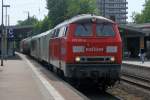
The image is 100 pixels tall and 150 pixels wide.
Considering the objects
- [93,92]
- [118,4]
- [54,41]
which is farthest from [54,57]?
[118,4]

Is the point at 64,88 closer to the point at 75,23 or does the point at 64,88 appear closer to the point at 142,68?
the point at 75,23

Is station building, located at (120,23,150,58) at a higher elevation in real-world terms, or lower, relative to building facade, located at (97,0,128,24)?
lower

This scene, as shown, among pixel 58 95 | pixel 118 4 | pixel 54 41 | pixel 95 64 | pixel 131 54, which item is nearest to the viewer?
pixel 58 95

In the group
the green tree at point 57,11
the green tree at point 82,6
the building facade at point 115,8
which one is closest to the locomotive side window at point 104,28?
the green tree at point 82,6

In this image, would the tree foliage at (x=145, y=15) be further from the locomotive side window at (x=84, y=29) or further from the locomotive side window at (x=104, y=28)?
the locomotive side window at (x=84, y=29)

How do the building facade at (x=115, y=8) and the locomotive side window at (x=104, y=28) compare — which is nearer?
the locomotive side window at (x=104, y=28)

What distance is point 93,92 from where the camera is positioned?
72.5ft

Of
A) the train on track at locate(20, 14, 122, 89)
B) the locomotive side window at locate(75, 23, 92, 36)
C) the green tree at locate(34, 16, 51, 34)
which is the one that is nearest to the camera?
the train on track at locate(20, 14, 122, 89)

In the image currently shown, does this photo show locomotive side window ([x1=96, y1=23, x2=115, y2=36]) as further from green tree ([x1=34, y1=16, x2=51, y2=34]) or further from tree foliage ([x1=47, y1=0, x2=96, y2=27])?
green tree ([x1=34, y1=16, x2=51, y2=34])

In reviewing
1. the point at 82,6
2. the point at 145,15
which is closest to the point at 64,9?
the point at 82,6

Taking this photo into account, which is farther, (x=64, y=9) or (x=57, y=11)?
(x=64, y=9)

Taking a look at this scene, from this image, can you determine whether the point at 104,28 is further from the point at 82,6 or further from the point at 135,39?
the point at 82,6

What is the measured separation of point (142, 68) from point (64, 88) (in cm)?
1966

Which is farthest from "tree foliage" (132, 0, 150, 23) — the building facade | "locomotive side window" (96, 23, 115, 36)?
"locomotive side window" (96, 23, 115, 36)
